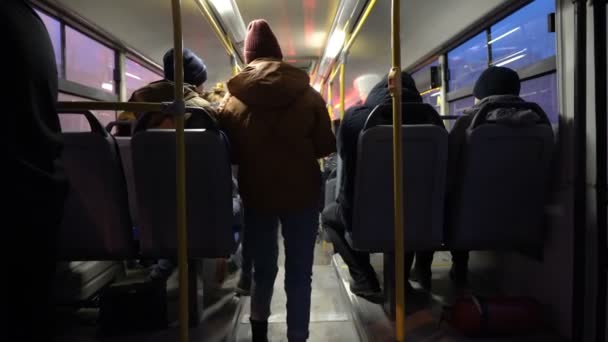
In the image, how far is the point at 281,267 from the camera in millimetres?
3510

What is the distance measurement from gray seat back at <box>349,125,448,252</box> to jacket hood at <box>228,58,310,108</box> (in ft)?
1.46

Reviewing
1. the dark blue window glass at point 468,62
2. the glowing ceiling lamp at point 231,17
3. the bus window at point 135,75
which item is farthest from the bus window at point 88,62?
the dark blue window glass at point 468,62

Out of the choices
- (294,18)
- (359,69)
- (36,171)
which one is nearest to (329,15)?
(294,18)

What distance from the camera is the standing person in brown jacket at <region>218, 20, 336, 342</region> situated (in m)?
1.71

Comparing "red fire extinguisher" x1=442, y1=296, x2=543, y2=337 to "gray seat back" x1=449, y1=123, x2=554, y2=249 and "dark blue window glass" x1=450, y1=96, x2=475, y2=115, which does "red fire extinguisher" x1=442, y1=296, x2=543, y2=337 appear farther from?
"dark blue window glass" x1=450, y1=96, x2=475, y2=115

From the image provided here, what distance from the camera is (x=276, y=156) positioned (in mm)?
1724

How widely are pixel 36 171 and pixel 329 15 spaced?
3.58 meters

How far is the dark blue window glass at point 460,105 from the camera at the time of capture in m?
3.76

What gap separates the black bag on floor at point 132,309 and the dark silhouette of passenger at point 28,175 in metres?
1.13

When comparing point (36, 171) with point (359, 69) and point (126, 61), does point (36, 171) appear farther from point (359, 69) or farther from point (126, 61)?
Answer: point (359, 69)

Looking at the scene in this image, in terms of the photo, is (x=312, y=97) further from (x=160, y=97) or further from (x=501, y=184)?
(x=501, y=184)

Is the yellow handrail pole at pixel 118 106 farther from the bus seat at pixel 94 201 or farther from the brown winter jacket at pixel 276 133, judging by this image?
the brown winter jacket at pixel 276 133

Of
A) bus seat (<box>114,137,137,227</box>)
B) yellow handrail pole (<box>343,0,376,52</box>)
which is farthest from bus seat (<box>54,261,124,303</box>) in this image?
yellow handrail pole (<box>343,0,376,52</box>)

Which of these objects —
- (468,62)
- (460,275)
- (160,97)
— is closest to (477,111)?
(460,275)
